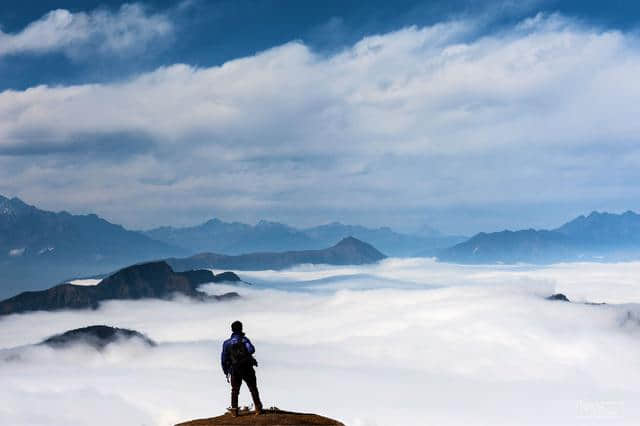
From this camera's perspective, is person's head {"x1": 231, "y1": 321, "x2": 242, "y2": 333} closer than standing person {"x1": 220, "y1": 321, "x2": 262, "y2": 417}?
Yes

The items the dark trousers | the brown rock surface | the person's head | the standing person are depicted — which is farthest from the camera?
the dark trousers

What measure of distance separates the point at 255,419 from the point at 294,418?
2042 millimetres

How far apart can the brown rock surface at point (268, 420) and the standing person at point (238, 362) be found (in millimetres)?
536

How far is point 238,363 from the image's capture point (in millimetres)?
31547

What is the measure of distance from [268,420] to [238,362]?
10.9 feet

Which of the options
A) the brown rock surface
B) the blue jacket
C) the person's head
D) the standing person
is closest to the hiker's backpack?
the standing person

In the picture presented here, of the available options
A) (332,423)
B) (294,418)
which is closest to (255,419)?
(294,418)

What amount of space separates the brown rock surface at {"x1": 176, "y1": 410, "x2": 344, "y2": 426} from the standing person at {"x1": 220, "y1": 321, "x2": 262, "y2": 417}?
0.54 meters

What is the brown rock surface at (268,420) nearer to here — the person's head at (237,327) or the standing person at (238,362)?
the standing person at (238,362)

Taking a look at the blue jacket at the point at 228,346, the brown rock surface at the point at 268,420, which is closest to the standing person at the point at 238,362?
the blue jacket at the point at 228,346

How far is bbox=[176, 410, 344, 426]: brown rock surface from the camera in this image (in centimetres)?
3006

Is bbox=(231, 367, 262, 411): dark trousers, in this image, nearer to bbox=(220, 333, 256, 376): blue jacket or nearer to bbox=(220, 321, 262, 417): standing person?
bbox=(220, 321, 262, 417): standing person

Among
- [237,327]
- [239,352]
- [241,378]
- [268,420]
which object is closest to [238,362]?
[239,352]

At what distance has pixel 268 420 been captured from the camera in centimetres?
3023
